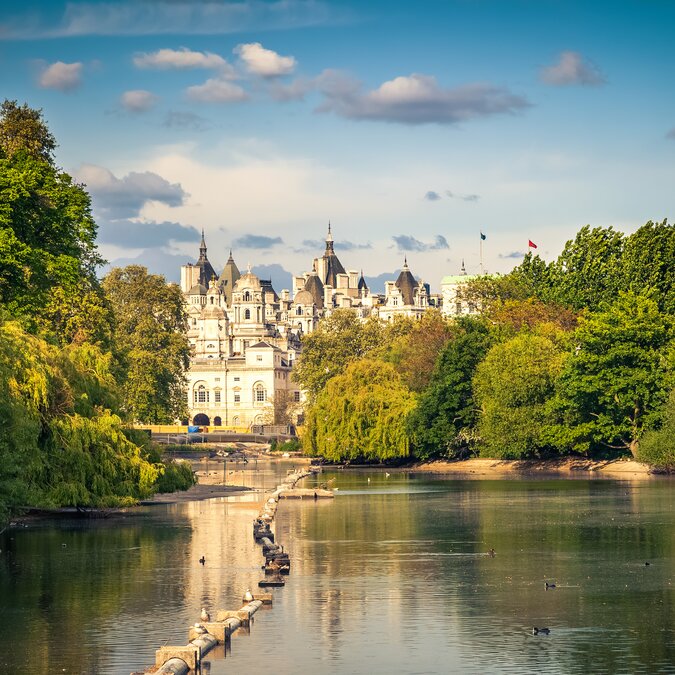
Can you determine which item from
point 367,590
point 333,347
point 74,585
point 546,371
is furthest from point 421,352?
point 367,590

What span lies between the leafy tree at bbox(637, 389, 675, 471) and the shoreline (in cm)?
89

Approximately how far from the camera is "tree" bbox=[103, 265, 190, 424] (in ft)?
356

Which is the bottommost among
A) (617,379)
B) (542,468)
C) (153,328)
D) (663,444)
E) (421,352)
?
(542,468)

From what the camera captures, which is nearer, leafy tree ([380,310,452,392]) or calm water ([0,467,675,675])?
calm water ([0,467,675,675])

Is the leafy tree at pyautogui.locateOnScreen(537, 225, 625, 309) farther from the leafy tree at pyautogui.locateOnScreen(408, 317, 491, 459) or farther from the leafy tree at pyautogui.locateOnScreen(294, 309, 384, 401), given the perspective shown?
the leafy tree at pyautogui.locateOnScreen(294, 309, 384, 401)

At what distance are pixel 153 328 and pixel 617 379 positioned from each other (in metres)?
42.1

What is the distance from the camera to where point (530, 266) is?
119 meters

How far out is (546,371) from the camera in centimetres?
8988

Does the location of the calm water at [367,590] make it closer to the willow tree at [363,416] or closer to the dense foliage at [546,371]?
the dense foliage at [546,371]

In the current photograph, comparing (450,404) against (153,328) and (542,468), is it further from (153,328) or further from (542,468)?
(153,328)

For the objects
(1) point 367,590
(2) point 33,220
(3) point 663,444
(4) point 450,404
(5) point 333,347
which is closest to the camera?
(1) point 367,590

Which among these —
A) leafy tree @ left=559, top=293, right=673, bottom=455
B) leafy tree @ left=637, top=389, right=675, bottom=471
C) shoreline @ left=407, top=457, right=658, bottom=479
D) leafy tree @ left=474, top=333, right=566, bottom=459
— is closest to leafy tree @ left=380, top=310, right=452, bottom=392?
shoreline @ left=407, top=457, right=658, bottom=479

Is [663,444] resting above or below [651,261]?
below

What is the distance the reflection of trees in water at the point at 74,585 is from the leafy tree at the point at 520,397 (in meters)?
41.6
